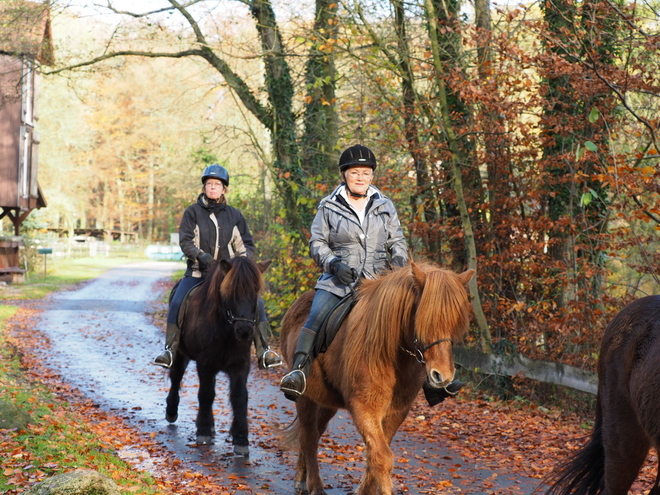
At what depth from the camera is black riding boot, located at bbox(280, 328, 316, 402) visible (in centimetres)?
595

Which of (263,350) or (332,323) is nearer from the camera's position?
(332,323)

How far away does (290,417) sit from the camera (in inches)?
410

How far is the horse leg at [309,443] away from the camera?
6336 millimetres

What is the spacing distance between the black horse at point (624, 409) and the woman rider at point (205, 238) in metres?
4.43

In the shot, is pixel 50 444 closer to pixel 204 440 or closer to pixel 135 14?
pixel 204 440

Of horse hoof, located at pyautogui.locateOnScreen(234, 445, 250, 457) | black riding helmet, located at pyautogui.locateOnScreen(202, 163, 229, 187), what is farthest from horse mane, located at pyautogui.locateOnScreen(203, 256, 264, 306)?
horse hoof, located at pyautogui.locateOnScreen(234, 445, 250, 457)

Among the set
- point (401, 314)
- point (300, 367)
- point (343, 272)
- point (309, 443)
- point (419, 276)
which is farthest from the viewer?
point (309, 443)

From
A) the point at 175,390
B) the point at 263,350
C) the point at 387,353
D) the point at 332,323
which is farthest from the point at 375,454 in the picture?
the point at 175,390

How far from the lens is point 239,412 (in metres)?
8.11

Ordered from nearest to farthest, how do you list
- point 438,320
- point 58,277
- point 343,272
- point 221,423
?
point 438,320 → point 343,272 → point 221,423 → point 58,277

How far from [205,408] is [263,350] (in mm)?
917

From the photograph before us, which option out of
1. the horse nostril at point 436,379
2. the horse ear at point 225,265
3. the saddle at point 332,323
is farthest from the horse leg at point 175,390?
the horse nostril at point 436,379

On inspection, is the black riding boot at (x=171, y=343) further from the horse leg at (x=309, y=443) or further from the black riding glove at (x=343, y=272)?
the black riding glove at (x=343, y=272)

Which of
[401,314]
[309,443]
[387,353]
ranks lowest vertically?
[309,443]
